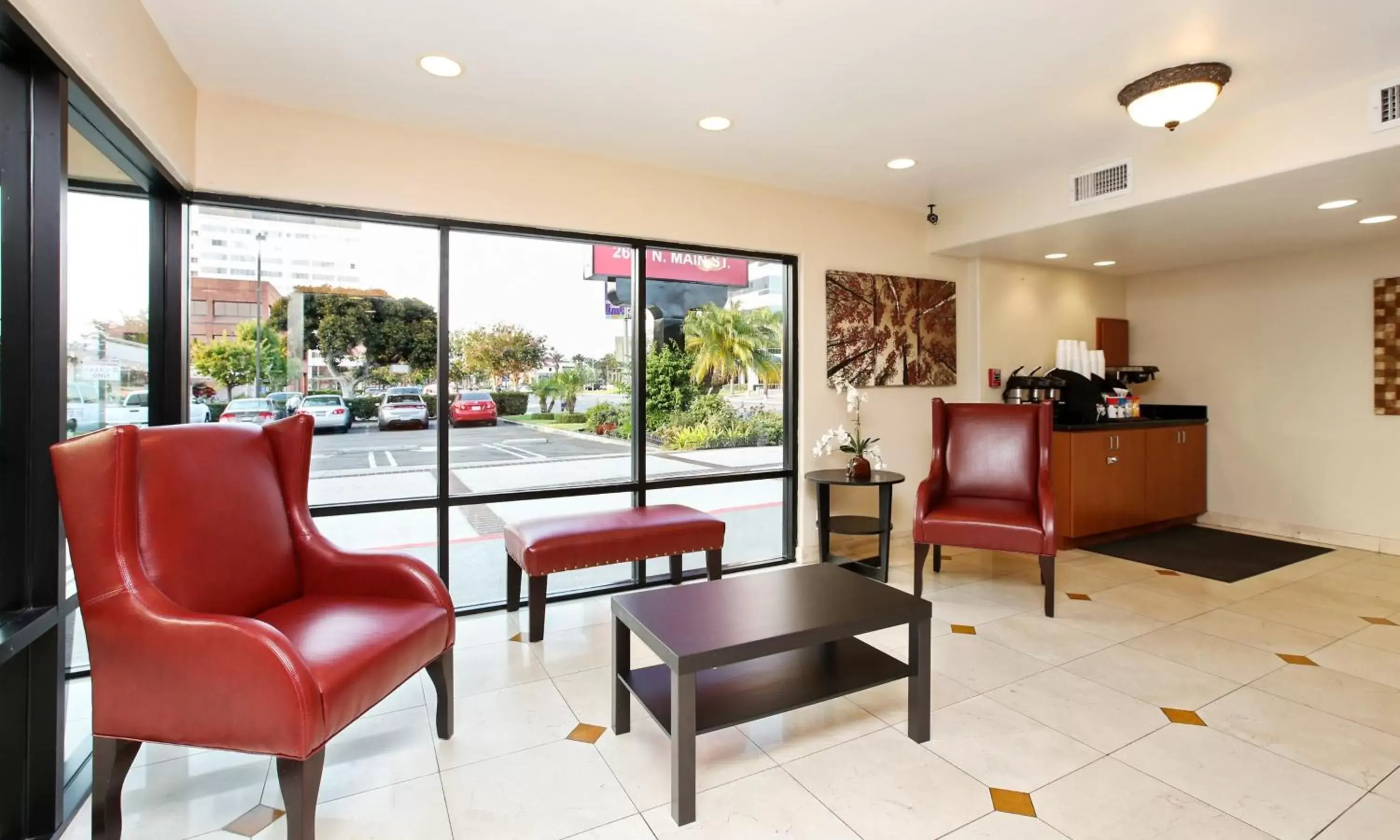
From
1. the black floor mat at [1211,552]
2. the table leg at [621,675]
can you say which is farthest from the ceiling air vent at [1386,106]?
the table leg at [621,675]

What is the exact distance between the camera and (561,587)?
385cm

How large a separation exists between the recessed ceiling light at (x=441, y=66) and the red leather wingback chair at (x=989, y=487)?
3108mm

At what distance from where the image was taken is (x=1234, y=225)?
4059 millimetres

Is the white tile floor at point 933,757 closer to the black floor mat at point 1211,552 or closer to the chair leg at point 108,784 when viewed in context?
the chair leg at point 108,784

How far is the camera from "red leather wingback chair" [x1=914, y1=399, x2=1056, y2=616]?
3.50 meters

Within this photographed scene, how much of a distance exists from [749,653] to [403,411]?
2.38 meters

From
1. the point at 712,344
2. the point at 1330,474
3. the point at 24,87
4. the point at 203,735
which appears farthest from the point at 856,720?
the point at 1330,474

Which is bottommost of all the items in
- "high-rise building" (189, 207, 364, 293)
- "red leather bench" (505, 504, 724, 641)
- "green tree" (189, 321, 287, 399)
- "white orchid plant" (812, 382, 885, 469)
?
"red leather bench" (505, 504, 724, 641)

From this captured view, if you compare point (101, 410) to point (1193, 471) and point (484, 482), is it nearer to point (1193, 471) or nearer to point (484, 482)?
point (484, 482)

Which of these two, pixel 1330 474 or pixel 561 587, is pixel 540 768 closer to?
pixel 561 587

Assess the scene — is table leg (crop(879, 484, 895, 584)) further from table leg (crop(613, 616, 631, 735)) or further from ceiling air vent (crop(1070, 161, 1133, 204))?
table leg (crop(613, 616, 631, 735))

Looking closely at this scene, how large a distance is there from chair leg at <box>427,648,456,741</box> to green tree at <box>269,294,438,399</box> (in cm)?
169

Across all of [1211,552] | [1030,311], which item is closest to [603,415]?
[1030,311]

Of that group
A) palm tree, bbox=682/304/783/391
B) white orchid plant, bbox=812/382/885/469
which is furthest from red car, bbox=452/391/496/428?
white orchid plant, bbox=812/382/885/469
